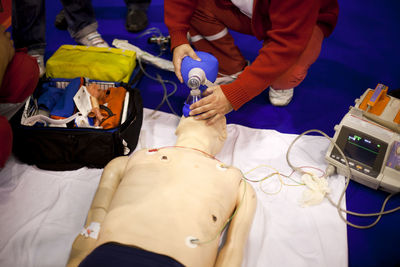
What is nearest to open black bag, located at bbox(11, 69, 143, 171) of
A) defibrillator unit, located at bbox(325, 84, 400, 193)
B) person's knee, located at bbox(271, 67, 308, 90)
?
person's knee, located at bbox(271, 67, 308, 90)

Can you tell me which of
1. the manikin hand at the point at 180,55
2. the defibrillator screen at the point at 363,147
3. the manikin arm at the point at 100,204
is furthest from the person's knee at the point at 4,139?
the defibrillator screen at the point at 363,147

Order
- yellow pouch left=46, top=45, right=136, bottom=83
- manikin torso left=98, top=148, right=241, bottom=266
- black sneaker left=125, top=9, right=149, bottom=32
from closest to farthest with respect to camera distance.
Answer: manikin torso left=98, top=148, right=241, bottom=266 → yellow pouch left=46, top=45, right=136, bottom=83 → black sneaker left=125, top=9, right=149, bottom=32

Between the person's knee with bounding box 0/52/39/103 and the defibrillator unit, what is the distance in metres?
1.46

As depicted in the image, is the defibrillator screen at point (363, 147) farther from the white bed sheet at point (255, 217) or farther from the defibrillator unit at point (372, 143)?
the white bed sheet at point (255, 217)

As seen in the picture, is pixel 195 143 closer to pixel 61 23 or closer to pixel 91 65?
pixel 91 65

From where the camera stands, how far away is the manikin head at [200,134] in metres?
1.33

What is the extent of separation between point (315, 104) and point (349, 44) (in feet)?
2.42

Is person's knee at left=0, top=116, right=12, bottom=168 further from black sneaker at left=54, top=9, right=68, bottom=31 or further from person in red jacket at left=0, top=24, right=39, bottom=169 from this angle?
black sneaker at left=54, top=9, right=68, bottom=31

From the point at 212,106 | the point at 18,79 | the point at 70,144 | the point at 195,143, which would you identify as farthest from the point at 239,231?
the point at 18,79

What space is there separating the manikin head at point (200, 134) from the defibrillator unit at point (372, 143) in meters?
0.55

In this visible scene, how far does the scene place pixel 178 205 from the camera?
1.02 meters

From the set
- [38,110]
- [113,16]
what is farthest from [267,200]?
[113,16]

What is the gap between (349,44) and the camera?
7.56 ft

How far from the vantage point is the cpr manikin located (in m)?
0.96
